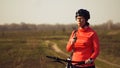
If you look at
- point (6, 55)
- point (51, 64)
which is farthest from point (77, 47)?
point (6, 55)

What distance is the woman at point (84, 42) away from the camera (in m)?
4.81

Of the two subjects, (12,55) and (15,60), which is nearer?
(15,60)

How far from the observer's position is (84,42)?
4816 mm

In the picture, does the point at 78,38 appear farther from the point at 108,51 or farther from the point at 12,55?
the point at 108,51

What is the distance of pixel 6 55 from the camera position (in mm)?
28875

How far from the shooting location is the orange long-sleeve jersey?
481 centimetres

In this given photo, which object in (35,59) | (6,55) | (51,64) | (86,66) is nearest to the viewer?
(86,66)

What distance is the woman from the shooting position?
4.81m

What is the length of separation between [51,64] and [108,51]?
35.1 ft

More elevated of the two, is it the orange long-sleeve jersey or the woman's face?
the woman's face

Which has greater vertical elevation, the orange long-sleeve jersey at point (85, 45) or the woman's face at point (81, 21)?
the woman's face at point (81, 21)

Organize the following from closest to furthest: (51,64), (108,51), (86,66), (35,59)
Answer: (86,66), (51,64), (35,59), (108,51)

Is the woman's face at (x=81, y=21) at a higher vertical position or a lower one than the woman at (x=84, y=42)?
higher

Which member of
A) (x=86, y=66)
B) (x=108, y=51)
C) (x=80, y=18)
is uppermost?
(x=80, y=18)
